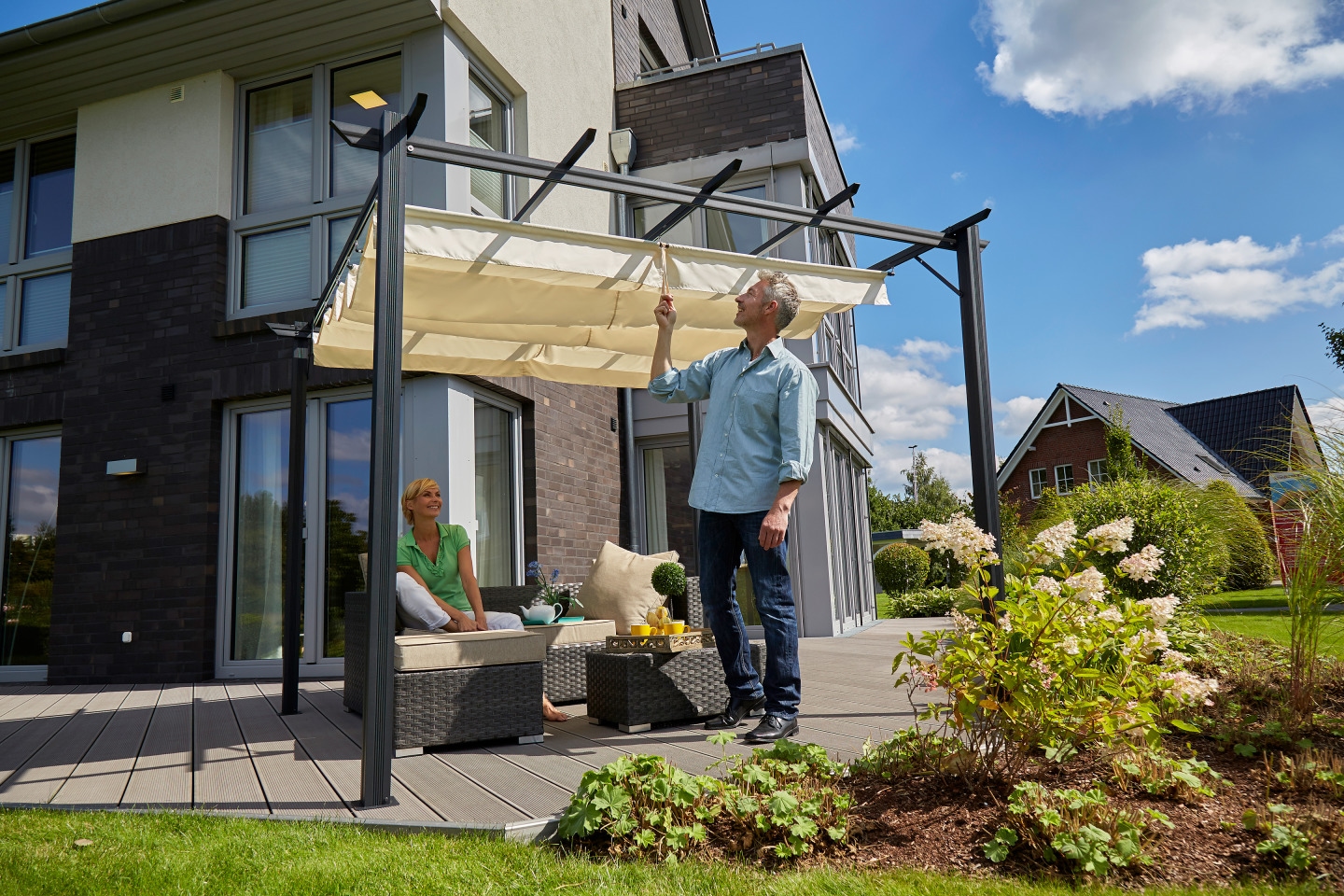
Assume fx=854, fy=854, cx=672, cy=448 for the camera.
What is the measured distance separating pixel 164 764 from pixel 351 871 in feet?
5.58

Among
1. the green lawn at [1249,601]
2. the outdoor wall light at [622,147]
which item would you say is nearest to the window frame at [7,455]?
the outdoor wall light at [622,147]

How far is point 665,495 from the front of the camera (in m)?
9.34

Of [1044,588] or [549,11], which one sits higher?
[549,11]

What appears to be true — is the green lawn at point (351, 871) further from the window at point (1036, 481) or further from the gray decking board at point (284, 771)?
the window at point (1036, 481)

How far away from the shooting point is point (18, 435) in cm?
721

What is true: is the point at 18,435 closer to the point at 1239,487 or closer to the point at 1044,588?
the point at 1044,588

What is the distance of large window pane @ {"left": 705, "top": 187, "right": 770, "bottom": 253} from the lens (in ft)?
30.1

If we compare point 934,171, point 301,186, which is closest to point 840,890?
point 301,186

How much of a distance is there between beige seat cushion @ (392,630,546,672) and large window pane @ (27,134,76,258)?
6.44 metres

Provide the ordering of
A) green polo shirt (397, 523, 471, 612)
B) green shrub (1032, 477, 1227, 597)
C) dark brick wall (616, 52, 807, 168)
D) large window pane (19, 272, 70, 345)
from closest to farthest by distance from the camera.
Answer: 1. green polo shirt (397, 523, 471, 612)
2. large window pane (19, 272, 70, 345)
3. green shrub (1032, 477, 1227, 597)
4. dark brick wall (616, 52, 807, 168)

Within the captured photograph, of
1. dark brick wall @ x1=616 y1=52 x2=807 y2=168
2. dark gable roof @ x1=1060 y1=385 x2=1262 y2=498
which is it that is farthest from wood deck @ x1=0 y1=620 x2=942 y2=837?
dark gable roof @ x1=1060 y1=385 x2=1262 y2=498

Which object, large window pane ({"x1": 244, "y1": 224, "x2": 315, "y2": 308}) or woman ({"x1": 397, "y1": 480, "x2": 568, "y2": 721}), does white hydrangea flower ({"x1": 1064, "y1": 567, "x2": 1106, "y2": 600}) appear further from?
large window pane ({"x1": 244, "y1": 224, "x2": 315, "y2": 308})

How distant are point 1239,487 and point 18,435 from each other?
92.0ft

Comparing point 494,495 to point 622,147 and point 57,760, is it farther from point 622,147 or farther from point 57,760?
point 622,147
